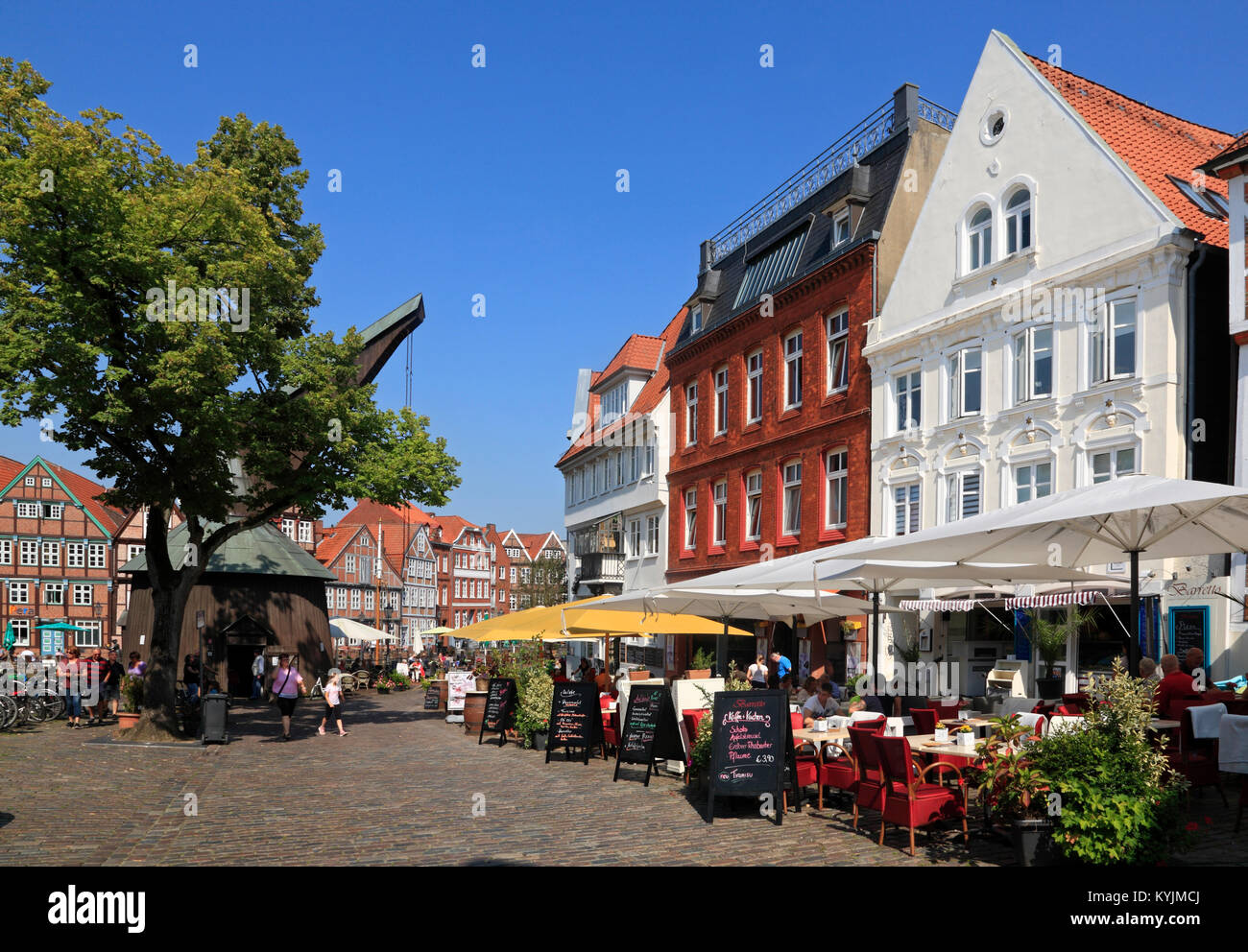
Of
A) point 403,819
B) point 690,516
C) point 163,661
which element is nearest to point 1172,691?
point 403,819

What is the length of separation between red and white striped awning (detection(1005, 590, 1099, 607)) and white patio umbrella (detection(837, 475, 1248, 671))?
19.5 ft

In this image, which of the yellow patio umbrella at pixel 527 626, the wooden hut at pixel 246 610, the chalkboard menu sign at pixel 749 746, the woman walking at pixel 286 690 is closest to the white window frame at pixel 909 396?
the yellow patio umbrella at pixel 527 626

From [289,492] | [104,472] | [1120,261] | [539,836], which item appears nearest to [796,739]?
[539,836]

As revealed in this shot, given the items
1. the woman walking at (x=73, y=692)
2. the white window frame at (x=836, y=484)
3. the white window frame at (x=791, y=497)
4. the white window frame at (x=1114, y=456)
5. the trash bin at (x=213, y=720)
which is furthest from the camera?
the white window frame at (x=791, y=497)

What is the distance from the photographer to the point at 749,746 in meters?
11.1

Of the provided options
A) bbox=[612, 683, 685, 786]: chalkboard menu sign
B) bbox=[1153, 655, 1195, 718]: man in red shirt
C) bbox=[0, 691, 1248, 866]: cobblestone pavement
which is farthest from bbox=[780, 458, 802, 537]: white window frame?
bbox=[1153, 655, 1195, 718]: man in red shirt

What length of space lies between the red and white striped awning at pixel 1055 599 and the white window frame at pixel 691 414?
60.3 ft

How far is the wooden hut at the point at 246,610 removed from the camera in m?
35.2

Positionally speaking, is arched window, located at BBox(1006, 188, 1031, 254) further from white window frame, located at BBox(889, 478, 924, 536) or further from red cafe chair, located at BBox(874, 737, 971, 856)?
red cafe chair, located at BBox(874, 737, 971, 856)

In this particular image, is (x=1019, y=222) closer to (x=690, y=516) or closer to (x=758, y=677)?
(x=758, y=677)

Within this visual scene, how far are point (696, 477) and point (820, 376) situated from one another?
8.20 m

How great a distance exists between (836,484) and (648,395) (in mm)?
15626

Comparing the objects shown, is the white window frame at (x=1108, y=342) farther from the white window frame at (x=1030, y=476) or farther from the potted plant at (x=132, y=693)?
the potted plant at (x=132, y=693)

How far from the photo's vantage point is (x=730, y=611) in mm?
17047
